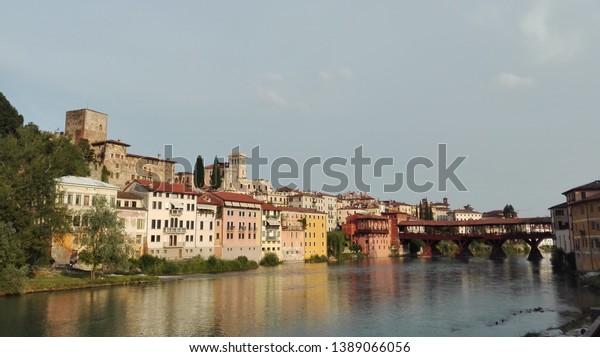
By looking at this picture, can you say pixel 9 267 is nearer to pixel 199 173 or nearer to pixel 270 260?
pixel 270 260

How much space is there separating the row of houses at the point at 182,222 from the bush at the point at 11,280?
7.91 metres

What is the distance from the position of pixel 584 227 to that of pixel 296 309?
94.1ft

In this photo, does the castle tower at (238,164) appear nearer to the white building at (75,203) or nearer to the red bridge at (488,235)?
the red bridge at (488,235)

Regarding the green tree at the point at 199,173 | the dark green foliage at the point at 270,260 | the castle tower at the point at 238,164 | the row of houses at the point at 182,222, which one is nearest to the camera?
the row of houses at the point at 182,222

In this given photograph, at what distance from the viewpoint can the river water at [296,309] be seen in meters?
21.9

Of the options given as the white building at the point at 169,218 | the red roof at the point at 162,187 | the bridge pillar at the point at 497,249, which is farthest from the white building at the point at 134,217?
the bridge pillar at the point at 497,249

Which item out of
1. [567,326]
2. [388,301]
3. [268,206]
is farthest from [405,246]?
[567,326]

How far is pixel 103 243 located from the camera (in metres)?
36.7

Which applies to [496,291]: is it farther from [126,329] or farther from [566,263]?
[126,329]

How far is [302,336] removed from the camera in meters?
20.5

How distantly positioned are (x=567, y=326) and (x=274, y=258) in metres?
47.1

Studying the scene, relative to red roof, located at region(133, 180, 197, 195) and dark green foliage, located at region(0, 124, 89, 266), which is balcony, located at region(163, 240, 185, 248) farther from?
dark green foliage, located at region(0, 124, 89, 266)

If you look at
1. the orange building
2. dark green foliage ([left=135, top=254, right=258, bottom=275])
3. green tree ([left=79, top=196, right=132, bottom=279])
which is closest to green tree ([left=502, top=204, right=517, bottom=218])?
the orange building

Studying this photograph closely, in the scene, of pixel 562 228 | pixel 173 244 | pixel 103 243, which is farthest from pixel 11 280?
pixel 562 228
